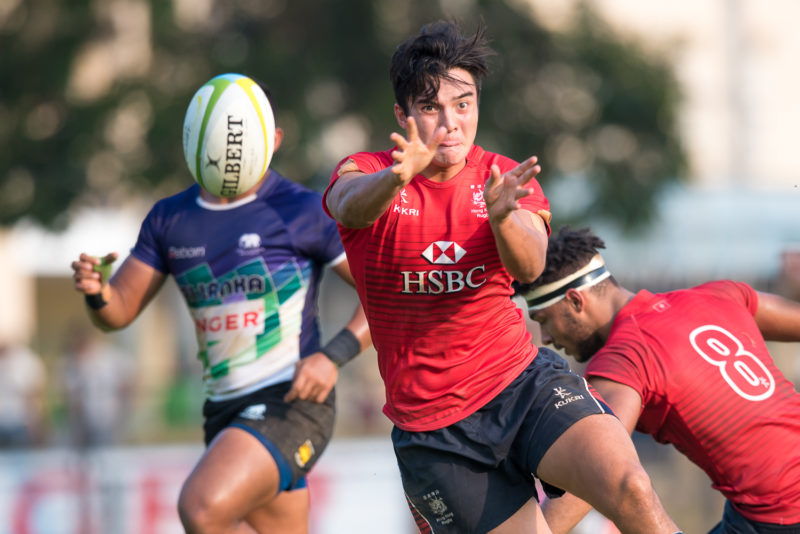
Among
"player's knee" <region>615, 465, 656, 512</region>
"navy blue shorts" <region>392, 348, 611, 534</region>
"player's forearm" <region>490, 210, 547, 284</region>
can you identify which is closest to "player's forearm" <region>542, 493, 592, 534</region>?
"navy blue shorts" <region>392, 348, 611, 534</region>

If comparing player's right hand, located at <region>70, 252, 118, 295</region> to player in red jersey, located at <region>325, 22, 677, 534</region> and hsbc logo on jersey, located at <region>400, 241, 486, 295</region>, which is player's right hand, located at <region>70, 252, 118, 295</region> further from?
hsbc logo on jersey, located at <region>400, 241, 486, 295</region>

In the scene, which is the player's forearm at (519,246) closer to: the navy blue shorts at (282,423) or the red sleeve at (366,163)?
the red sleeve at (366,163)

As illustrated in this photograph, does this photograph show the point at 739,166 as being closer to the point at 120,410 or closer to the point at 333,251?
the point at 120,410

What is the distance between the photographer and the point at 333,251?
227 inches

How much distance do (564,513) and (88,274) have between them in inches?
103

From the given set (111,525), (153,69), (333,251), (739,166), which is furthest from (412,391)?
(739,166)

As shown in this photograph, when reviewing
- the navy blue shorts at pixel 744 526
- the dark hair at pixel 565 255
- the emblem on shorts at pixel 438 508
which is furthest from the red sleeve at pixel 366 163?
the navy blue shorts at pixel 744 526

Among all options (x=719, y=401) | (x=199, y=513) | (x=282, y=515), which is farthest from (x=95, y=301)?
(x=719, y=401)

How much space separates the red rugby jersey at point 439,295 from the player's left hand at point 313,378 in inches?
39.2

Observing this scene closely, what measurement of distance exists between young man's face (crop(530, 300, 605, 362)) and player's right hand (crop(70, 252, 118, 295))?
2172 millimetres

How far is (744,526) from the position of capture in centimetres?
491

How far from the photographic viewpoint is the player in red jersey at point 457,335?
14.0 ft

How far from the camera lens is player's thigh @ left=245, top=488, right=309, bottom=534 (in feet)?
18.7

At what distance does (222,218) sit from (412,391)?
1771mm
